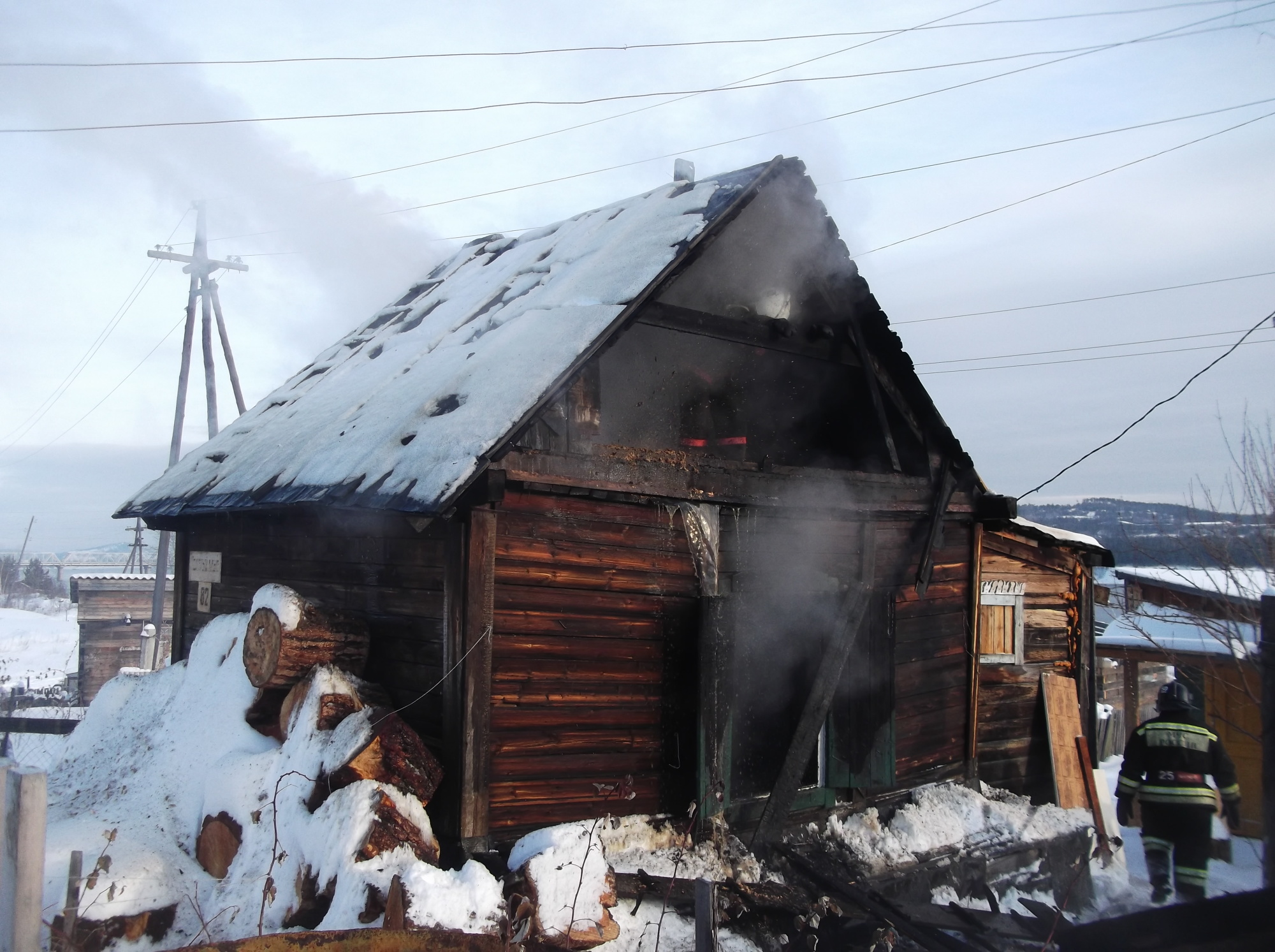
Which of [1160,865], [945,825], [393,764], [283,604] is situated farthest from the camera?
[945,825]

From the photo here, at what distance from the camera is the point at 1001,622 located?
9.36 metres

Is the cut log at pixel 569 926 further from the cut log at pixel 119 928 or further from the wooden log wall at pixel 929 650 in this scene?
the wooden log wall at pixel 929 650

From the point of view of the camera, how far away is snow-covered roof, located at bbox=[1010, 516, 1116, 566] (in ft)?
31.0

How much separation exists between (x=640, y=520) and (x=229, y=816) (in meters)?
3.30

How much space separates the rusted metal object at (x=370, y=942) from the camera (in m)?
3.29

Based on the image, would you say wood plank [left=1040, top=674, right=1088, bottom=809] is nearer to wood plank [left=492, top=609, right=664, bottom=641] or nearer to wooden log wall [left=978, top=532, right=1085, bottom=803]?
wooden log wall [left=978, top=532, right=1085, bottom=803]

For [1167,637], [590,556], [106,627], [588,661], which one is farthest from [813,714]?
[106,627]

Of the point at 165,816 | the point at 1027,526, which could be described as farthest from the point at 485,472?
the point at 1027,526

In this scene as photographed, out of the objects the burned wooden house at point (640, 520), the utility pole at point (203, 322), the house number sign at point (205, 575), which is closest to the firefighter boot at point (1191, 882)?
the burned wooden house at point (640, 520)

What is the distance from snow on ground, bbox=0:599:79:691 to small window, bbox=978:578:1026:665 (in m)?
27.0

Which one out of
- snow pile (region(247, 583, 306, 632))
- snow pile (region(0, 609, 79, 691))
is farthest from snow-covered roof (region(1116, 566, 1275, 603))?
snow pile (region(0, 609, 79, 691))

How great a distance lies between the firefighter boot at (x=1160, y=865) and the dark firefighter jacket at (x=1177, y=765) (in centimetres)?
32

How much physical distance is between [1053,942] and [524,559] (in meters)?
4.21

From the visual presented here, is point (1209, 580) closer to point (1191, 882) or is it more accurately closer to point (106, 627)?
point (1191, 882)
